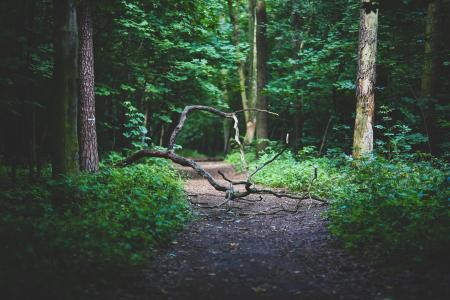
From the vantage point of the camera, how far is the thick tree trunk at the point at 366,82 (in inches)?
426

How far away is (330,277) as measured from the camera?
4969mm

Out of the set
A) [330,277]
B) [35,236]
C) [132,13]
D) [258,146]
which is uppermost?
[132,13]

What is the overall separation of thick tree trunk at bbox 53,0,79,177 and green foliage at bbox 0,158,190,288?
2.92 ft

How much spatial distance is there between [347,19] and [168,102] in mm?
8160

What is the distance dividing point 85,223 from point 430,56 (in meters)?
12.1

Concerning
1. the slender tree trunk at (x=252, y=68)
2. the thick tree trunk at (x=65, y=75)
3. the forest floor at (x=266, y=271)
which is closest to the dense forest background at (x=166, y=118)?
the thick tree trunk at (x=65, y=75)

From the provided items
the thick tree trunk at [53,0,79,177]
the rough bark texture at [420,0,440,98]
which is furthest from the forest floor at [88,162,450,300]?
the rough bark texture at [420,0,440,98]

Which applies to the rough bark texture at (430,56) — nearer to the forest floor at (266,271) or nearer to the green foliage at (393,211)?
the green foliage at (393,211)

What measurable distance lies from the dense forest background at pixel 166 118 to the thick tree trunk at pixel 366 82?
3 cm

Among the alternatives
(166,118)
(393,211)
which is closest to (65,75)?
(393,211)

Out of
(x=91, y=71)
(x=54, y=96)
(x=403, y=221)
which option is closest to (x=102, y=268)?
(x=54, y=96)

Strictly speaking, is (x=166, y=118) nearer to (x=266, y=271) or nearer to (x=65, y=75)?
(x=65, y=75)

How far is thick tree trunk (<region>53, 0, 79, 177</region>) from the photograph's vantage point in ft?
22.9

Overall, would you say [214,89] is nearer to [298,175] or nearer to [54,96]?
[298,175]
